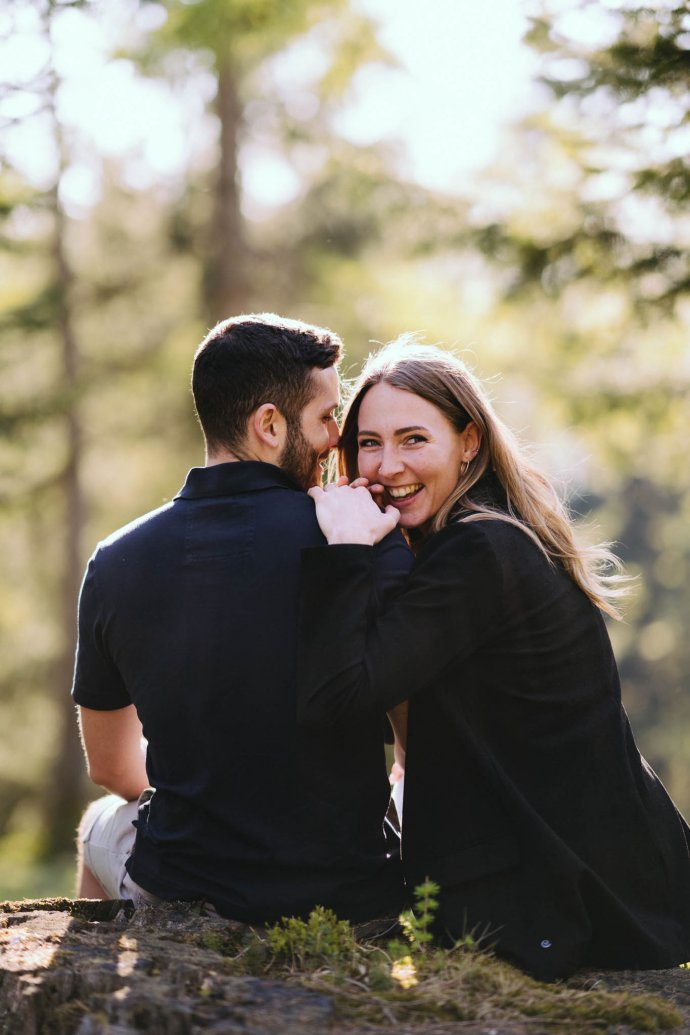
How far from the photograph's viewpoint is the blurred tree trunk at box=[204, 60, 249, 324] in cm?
1361

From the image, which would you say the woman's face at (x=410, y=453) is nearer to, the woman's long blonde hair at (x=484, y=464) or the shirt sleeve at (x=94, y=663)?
the woman's long blonde hair at (x=484, y=464)

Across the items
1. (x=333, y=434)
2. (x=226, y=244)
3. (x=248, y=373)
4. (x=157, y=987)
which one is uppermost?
(x=226, y=244)

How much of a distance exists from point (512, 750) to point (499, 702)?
148 mm

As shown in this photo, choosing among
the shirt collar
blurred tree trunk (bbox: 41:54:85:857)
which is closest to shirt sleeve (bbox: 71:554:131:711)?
the shirt collar

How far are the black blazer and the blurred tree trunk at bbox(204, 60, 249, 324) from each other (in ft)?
35.6

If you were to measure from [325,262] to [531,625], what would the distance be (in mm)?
11125

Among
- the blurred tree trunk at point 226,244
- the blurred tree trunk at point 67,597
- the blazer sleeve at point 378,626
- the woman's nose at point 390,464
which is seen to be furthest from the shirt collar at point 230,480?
the blurred tree trunk at point 67,597

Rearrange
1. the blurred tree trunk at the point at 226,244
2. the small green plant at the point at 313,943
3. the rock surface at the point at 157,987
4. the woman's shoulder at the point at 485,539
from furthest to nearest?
the blurred tree trunk at the point at 226,244, the woman's shoulder at the point at 485,539, the small green plant at the point at 313,943, the rock surface at the point at 157,987

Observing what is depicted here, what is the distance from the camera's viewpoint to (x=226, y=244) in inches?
544

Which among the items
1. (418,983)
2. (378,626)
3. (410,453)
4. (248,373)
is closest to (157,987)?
(418,983)

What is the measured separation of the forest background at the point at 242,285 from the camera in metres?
7.08

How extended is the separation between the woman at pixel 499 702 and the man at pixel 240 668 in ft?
0.41

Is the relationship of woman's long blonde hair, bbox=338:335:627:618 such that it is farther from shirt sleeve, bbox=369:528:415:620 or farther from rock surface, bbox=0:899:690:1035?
rock surface, bbox=0:899:690:1035

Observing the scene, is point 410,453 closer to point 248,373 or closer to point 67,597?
point 248,373
